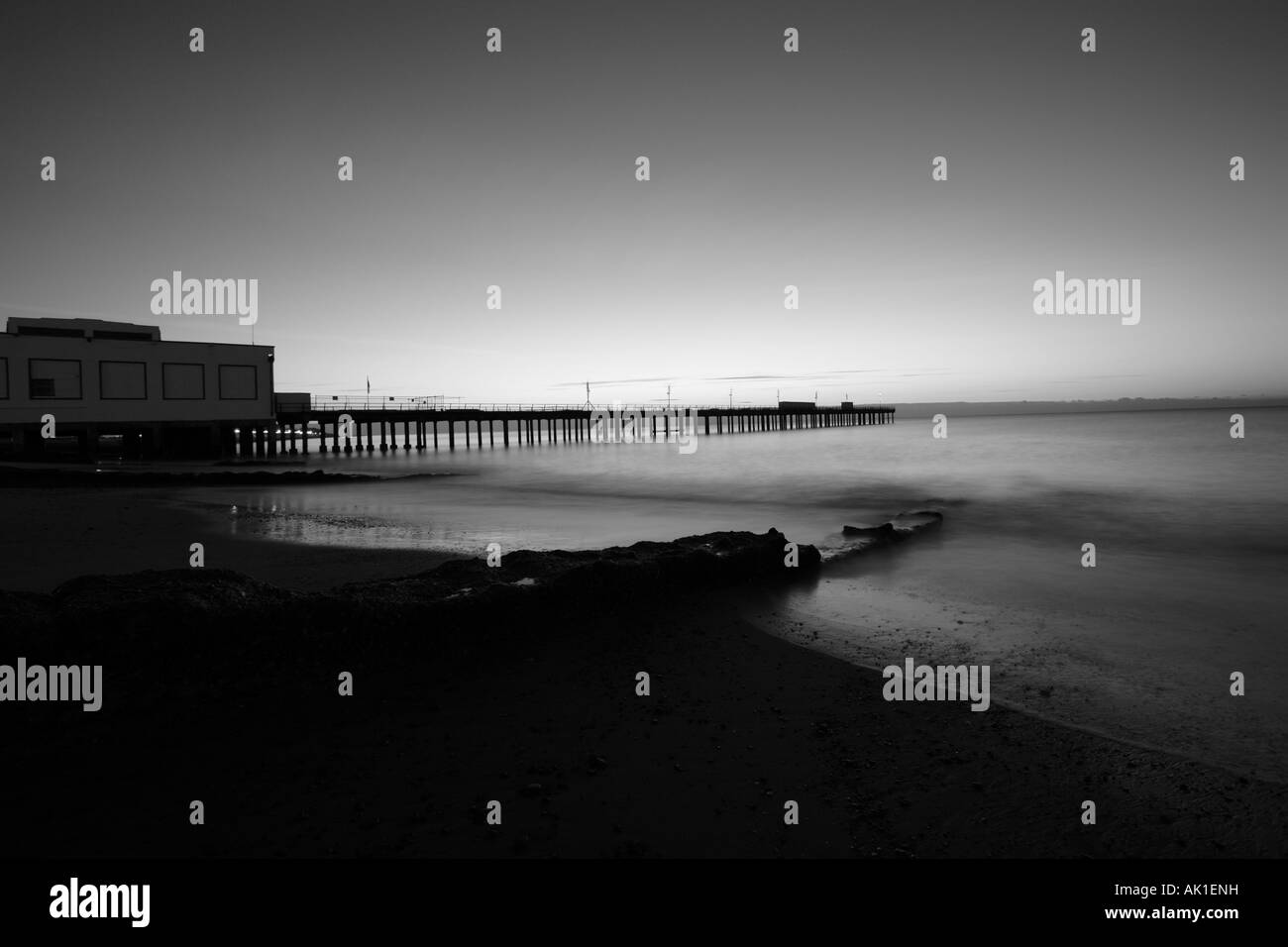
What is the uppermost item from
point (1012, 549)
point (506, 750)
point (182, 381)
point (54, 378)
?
point (182, 381)

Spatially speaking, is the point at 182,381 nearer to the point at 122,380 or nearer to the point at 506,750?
the point at 122,380

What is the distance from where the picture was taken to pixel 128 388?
34906 millimetres

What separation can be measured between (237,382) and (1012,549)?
3988cm

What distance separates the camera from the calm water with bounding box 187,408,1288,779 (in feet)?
20.1

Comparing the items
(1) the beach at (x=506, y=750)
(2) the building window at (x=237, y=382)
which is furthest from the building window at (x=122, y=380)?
(1) the beach at (x=506, y=750)

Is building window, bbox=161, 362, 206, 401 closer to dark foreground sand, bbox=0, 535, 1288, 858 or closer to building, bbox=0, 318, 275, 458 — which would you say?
→ building, bbox=0, 318, 275, 458

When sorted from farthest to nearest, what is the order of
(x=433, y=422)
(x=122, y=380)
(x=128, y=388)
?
(x=433, y=422)
(x=128, y=388)
(x=122, y=380)

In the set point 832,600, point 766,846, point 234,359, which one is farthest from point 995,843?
point 234,359

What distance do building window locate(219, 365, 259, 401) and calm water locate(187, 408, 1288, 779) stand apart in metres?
10.3

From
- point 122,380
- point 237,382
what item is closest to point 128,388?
point 122,380
